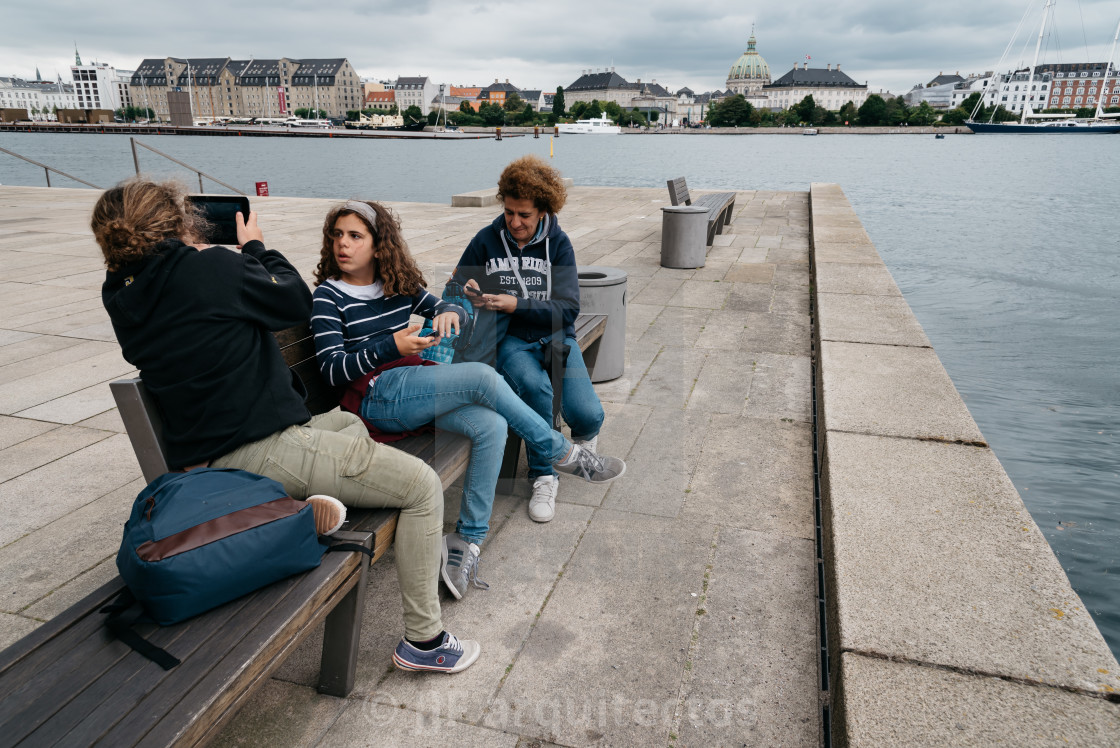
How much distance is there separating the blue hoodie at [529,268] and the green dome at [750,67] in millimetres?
200190

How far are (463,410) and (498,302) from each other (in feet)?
2.31

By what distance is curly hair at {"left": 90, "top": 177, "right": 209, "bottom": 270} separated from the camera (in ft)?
6.45

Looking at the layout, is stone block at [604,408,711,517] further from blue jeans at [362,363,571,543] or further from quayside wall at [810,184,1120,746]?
blue jeans at [362,363,571,543]

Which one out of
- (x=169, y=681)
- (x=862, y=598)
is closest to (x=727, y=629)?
(x=862, y=598)

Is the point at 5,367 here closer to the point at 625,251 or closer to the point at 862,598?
the point at 862,598

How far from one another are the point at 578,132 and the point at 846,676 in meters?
114

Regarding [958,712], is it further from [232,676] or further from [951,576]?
[232,676]

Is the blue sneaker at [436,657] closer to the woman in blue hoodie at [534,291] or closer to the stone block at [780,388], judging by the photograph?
the woman in blue hoodie at [534,291]

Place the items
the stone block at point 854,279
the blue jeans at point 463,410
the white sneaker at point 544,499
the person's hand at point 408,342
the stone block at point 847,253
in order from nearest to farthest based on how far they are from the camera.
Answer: the person's hand at point 408,342
the blue jeans at point 463,410
the white sneaker at point 544,499
the stone block at point 854,279
the stone block at point 847,253

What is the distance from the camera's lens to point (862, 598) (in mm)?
2439

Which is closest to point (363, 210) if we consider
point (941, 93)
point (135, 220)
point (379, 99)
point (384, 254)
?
point (384, 254)

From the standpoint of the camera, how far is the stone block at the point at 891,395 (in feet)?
12.3

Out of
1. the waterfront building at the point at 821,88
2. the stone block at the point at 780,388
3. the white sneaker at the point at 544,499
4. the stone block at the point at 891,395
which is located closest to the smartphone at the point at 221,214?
the white sneaker at the point at 544,499

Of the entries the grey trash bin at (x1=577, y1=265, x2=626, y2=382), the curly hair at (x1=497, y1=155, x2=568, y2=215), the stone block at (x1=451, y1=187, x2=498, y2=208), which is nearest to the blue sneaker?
the curly hair at (x1=497, y1=155, x2=568, y2=215)
